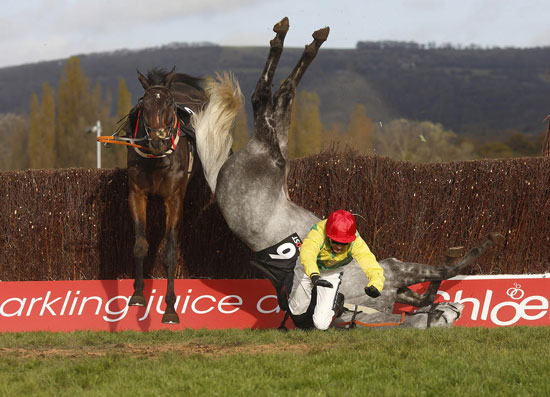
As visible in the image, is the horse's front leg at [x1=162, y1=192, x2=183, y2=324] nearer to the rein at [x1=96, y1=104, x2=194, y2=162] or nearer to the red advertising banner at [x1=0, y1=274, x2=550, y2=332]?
the red advertising banner at [x1=0, y1=274, x2=550, y2=332]

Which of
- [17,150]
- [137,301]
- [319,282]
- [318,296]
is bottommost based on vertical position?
[17,150]

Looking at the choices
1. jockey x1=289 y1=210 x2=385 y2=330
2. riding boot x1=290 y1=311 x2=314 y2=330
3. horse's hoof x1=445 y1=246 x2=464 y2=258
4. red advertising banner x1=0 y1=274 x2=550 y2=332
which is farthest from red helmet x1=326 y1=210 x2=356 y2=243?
red advertising banner x1=0 y1=274 x2=550 y2=332

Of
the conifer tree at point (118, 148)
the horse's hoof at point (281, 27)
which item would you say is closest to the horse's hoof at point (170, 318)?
the horse's hoof at point (281, 27)

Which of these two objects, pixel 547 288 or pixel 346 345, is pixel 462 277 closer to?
pixel 547 288

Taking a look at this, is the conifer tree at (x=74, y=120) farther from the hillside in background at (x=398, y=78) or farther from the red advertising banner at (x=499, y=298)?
the red advertising banner at (x=499, y=298)

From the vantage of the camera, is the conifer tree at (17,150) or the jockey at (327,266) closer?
the jockey at (327,266)

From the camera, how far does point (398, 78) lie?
134 meters

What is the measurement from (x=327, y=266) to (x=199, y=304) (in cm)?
190

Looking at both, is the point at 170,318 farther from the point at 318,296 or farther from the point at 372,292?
the point at 372,292

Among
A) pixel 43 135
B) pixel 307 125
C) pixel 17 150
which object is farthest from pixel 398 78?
pixel 43 135

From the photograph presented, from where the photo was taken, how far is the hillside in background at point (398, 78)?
112m

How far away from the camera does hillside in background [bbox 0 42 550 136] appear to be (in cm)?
11150

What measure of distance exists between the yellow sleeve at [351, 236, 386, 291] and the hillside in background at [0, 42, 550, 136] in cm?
8559

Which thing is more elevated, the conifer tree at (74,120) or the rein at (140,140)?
the rein at (140,140)
